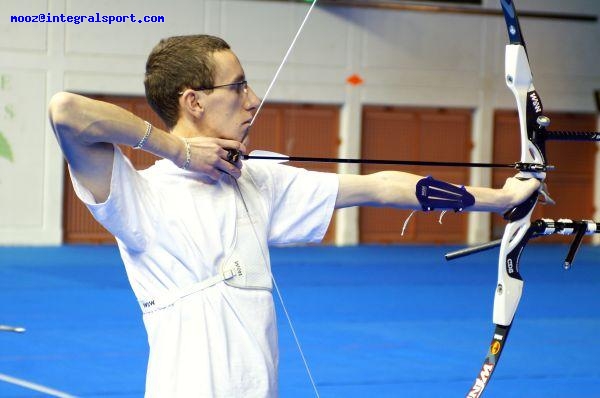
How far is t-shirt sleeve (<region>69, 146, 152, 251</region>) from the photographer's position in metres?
2.03

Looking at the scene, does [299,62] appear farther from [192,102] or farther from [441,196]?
[192,102]

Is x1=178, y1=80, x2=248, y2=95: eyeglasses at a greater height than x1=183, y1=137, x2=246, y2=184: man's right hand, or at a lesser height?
greater

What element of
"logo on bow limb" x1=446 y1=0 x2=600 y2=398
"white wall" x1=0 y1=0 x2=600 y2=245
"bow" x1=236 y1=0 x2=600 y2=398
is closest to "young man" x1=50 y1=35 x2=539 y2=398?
"bow" x1=236 y1=0 x2=600 y2=398

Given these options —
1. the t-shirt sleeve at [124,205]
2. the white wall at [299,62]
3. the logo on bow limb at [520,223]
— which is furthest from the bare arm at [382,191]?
the white wall at [299,62]

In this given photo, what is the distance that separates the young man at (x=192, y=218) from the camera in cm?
204

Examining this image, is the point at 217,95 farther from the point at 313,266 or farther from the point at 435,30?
the point at 435,30

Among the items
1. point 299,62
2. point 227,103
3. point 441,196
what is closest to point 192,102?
point 227,103

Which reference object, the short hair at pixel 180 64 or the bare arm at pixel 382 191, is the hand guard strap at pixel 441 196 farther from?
the short hair at pixel 180 64

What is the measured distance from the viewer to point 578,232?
337 cm

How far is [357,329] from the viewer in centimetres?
786

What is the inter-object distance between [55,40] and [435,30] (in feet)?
19.0

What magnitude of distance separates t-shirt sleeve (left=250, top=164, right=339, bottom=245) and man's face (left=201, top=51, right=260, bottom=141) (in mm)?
159

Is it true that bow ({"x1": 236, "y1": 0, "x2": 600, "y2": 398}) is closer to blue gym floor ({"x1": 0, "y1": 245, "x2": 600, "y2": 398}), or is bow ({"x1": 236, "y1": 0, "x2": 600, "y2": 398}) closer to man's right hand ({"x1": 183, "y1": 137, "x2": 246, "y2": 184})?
man's right hand ({"x1": 183, "y1": 137, "x2": 246, "y2": 184})

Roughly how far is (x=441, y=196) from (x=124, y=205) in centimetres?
89
